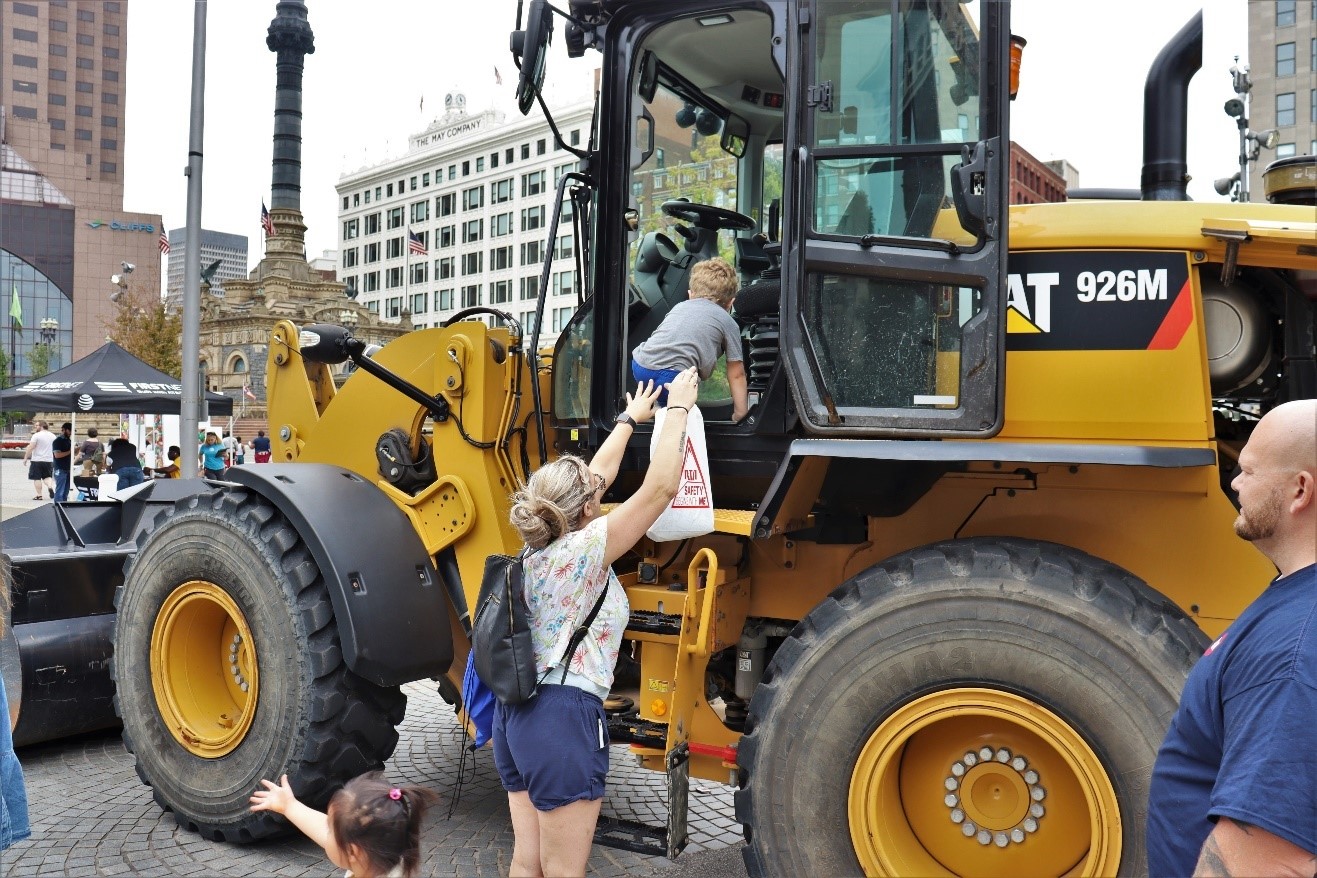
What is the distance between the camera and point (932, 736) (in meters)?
3.09

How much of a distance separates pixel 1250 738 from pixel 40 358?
6421 centimetres

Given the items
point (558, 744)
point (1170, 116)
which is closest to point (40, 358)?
point (558, 744)

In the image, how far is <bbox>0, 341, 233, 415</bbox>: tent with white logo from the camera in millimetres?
14008

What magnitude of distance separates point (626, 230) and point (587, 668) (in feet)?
5.81

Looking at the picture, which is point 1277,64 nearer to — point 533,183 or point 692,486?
point 692,486

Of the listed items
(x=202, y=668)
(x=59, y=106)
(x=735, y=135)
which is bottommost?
(x=202, y=668)

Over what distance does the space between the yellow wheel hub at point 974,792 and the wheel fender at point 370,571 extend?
182cm

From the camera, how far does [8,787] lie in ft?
8.55

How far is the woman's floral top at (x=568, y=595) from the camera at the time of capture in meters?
2.83

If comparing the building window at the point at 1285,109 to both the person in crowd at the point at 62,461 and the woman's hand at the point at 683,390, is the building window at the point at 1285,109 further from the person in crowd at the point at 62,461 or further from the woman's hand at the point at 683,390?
the person in crowd at the point at 62,461

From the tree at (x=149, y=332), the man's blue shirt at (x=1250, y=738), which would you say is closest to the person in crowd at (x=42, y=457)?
the man's blue shirt at (x=1250, y=738)

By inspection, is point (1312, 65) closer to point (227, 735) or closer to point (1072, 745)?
point (1072, 745)

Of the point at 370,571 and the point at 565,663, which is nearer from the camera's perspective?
the point at 565,663

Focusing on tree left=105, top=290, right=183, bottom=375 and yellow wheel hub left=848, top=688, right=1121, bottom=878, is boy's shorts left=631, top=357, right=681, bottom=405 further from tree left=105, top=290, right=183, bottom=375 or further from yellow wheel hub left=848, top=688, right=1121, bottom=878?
tree left=105, top=290, right=183, bottom=375
